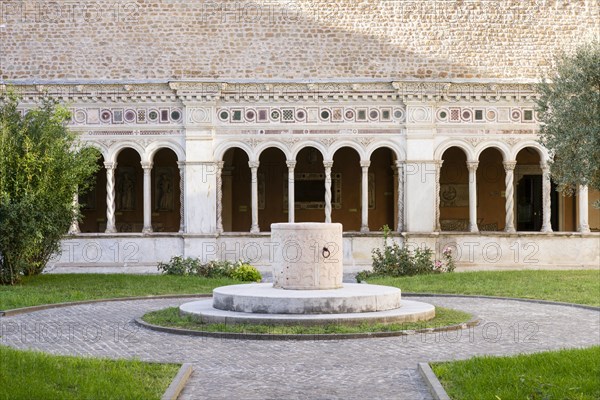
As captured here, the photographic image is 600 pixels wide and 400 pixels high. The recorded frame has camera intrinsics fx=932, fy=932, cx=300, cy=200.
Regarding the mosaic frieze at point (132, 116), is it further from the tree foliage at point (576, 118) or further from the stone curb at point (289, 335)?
the stone curb at point (289, 335)

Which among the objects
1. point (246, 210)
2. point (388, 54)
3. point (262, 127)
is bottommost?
point (246, 210)

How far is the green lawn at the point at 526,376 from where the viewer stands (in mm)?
8414

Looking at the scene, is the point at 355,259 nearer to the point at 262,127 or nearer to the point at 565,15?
the point at 262,127

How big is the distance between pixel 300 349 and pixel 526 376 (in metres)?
3.56

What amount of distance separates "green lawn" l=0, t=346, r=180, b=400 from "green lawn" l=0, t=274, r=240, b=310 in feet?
22.6

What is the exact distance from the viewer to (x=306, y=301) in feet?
45.5

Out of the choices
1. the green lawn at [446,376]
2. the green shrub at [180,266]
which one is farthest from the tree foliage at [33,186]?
the green lawn at [446,376]

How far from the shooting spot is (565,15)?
28234 millimetres

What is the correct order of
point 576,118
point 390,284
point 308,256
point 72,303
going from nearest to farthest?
point 308,256 < point 576,118 < point 72,303 < point 390,284

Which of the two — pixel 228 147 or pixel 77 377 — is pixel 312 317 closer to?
pixel 77 377

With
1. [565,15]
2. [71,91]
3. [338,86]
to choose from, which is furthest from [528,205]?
[71,91]

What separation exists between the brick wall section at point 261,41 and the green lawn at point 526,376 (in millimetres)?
18345

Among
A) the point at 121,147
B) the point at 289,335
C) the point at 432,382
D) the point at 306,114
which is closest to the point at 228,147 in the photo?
the point at 306,114

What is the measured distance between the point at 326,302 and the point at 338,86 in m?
13.5
